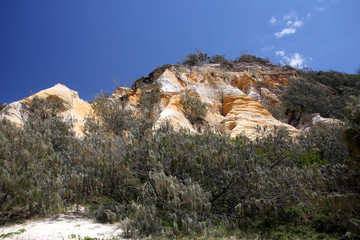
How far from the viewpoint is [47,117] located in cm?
1852

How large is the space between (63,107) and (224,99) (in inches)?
564

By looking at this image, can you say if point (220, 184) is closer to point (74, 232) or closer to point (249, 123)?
point (74, 232)

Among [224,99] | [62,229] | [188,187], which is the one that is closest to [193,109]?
[224,99]

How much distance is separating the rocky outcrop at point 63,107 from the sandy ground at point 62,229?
985 centimetres

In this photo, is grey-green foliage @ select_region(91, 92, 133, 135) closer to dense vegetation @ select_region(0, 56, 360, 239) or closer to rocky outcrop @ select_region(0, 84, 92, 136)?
rocky outcrop @ select_region(0, 84, 92, 136)

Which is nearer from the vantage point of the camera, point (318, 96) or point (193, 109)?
point (193, 109)

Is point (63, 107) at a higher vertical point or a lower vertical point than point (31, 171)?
higher

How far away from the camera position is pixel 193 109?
68.2ft

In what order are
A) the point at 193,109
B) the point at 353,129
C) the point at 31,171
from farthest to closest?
the point at 193,109, the point at 31,171, the point at 353,129

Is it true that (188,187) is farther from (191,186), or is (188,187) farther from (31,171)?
(31,171)

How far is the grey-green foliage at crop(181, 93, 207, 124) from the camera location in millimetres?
20828

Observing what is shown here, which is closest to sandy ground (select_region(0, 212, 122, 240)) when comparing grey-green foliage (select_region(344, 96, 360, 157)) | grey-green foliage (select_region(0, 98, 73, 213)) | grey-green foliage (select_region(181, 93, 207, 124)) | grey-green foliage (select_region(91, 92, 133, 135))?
grey-green foliage (select_region(0, 98, 73, 213))

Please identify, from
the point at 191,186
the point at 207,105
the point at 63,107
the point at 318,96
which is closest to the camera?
the point at 191,186

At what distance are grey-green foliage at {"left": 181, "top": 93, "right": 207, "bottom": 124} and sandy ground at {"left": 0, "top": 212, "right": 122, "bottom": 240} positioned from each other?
541 inches
